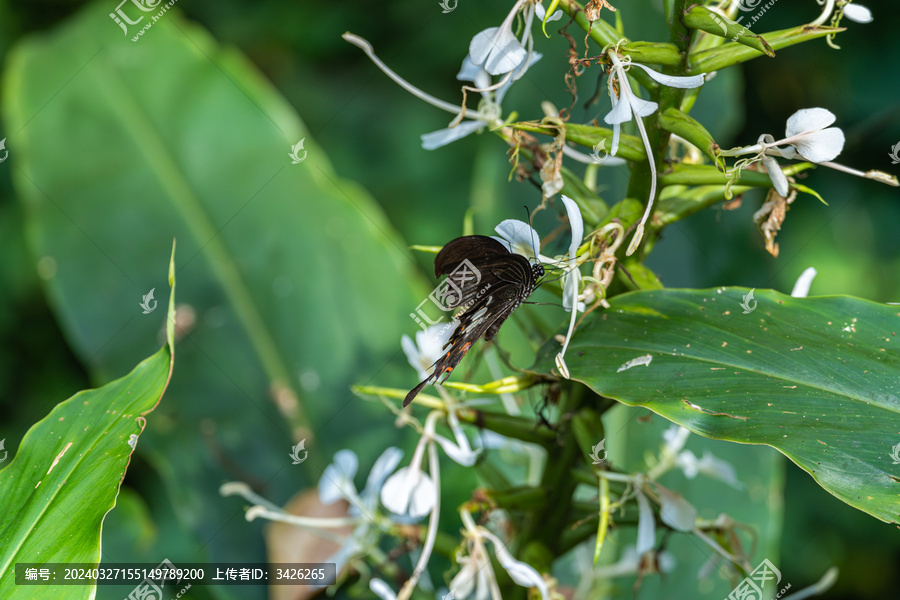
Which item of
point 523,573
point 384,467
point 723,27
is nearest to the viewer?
point 723,27

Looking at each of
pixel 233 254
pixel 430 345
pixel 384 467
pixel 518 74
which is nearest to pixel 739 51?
pixel 518 74

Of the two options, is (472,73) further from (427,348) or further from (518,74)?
(427,348)

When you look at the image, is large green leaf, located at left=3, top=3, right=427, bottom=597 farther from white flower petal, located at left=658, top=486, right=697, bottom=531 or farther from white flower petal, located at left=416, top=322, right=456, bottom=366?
white flower petal, located at left=658, top=486, right=697, bottom=531

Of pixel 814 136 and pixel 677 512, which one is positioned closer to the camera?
pixel 814 136

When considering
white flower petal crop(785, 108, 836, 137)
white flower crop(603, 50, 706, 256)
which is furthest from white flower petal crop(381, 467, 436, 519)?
white flower petal crop(785, 108, 836, 137)

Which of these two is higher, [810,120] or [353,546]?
[810,120]

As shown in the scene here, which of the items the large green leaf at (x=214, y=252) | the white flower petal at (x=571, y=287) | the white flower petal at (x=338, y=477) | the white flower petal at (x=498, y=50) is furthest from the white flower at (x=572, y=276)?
the large green leaf at (x=214, y=252)
